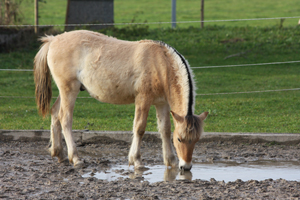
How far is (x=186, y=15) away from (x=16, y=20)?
1408cm

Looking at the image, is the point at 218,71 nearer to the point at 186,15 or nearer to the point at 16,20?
the point at 16,20

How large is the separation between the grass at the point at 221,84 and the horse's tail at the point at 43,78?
53.4 inches

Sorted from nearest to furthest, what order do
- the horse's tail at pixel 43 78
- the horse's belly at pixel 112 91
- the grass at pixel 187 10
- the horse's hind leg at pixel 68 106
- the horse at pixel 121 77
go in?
the horse at pixel 121 77 → the horse's belly at pixel 112 91 → the horse's hind leg at pixel 68 106 → the horse's tail at pixel 43 78 → the grass at pixel 187 10

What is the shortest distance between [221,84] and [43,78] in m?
6.34

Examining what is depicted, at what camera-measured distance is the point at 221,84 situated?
11656 mm

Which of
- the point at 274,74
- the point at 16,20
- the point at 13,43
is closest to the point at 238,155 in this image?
the point at 274,74

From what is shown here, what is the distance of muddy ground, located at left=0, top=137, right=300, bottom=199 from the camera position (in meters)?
4.35

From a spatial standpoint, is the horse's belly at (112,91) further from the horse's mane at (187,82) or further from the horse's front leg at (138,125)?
the horse's mane at (187,82)

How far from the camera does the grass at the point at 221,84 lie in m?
8.10

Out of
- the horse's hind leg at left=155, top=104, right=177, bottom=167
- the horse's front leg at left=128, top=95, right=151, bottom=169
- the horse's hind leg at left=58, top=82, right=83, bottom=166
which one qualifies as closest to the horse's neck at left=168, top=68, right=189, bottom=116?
the horse's front leg at left=128, top=95, right=151, bottom=169

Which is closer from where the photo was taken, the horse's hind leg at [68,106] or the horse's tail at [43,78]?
the horse's hind leg at [68,106]

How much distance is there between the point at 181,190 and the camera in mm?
4484

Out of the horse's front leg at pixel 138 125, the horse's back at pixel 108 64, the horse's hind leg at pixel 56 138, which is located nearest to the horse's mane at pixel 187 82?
the horse's back at pixel 108 64

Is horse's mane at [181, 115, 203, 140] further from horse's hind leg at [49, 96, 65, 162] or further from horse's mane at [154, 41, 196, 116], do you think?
horse's hind leg at [49, 96, 65, 162]
